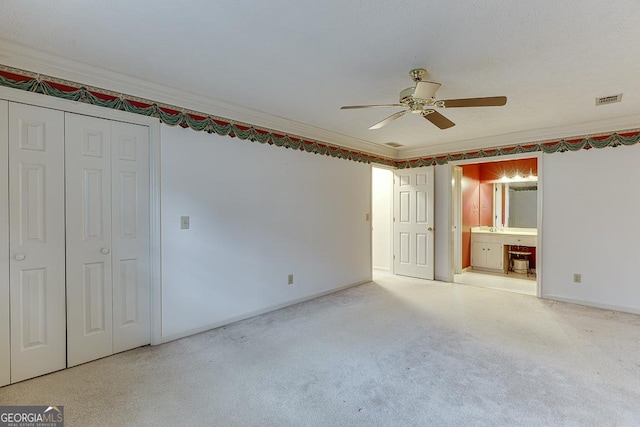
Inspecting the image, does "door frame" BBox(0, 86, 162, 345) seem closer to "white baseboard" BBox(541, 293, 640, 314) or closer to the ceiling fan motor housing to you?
the ceiling fan motor housing

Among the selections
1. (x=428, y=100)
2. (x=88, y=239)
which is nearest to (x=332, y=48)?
(x=428, y=100)

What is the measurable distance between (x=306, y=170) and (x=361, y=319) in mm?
2040

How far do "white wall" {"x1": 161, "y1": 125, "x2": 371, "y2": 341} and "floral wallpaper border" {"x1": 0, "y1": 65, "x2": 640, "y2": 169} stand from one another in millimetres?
109

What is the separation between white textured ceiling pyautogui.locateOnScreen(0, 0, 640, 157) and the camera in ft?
5.89

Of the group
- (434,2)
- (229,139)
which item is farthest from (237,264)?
(434,2)

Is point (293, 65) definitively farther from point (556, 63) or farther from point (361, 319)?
point (361, 319)

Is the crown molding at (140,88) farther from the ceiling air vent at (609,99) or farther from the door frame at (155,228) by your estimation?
the ceiling air vent at (609,99)

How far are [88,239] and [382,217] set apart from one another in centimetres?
499

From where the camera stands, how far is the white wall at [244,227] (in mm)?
3064

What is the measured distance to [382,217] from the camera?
21.1 feet

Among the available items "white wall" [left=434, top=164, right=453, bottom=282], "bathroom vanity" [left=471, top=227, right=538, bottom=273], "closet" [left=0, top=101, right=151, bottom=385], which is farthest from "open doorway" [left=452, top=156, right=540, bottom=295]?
"closet" [left=0, top=101, right=151, bottom=385]

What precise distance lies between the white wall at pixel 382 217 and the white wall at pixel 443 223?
96 cm

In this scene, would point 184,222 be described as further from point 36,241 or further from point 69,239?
point 36,241
